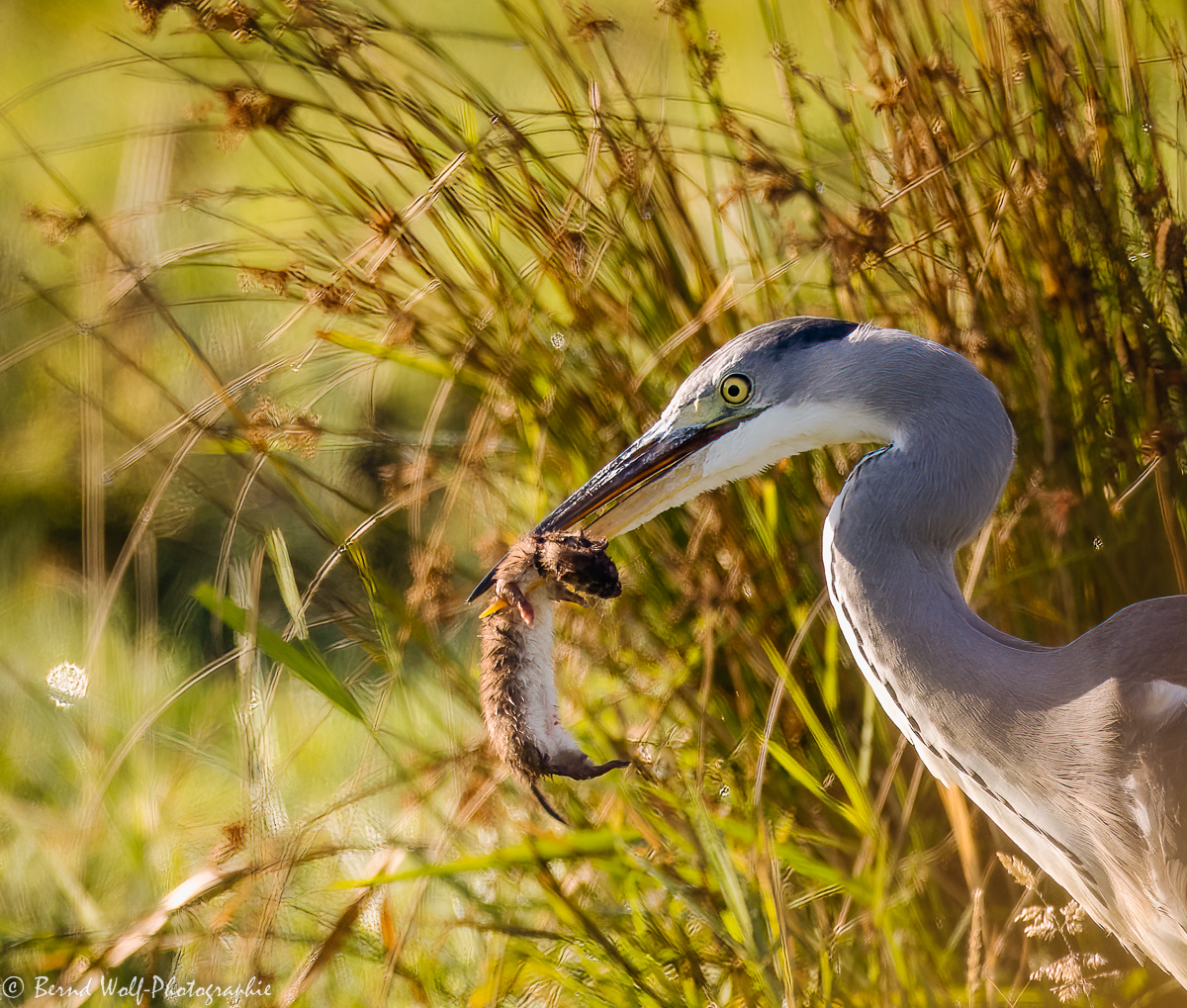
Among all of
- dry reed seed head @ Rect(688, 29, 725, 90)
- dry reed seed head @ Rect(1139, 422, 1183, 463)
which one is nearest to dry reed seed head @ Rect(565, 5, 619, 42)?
dry reed seed head @ Rect(688, 29, 725, 90)

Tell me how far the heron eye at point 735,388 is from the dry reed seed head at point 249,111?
608 mm

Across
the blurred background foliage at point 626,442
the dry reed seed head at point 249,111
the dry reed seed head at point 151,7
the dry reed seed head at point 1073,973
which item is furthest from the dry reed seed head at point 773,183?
the dry reed seed head at point 1073,973

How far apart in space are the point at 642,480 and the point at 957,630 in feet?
1.16

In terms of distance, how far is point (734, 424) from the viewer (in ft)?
3.21

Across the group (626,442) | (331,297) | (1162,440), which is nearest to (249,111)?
(331,297)

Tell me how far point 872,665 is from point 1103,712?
220 mm

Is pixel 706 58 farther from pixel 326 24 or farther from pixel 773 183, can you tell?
pixel 326 24

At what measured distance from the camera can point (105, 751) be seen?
167cm

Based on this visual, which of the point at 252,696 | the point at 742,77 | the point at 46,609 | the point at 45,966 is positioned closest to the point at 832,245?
the point at 252,696

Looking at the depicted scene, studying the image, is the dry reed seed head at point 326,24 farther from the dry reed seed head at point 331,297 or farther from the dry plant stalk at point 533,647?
the dry plant stalk at point 533,647

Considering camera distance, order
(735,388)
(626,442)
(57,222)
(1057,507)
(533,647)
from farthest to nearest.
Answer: (626,442)
(1057,507)
(57,222)
(735,388)
(533,647)

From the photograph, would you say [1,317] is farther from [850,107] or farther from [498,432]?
[850,107]

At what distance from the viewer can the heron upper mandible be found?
89 centimetres

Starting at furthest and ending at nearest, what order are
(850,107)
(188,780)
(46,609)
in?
1. (46,609)
2. (188,780)
3. (850,107)
